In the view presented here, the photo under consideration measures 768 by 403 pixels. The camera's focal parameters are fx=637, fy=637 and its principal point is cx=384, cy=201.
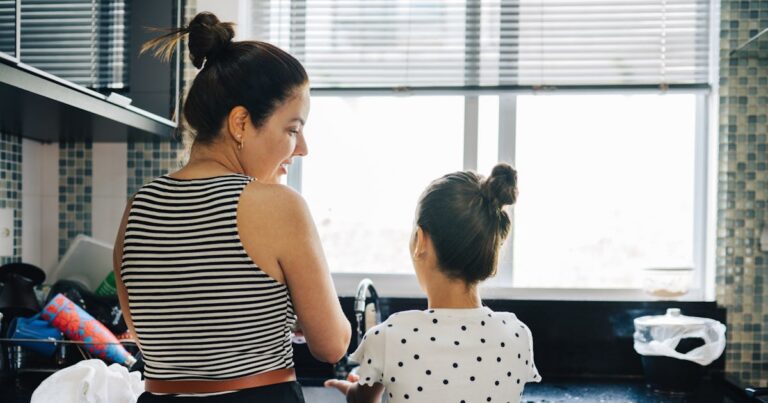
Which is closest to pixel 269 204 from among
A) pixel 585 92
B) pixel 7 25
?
pixel 7 25

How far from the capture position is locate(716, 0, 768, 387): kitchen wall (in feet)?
6.19

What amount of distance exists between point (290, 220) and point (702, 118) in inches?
68.2

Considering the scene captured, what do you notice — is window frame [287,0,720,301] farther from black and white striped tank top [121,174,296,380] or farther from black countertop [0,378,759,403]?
black and white striped tank top [121,174,296,380]

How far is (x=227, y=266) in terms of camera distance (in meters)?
0.79

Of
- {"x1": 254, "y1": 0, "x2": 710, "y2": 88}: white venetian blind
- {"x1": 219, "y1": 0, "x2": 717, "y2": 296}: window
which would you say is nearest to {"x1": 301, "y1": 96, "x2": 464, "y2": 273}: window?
{"x1": 219, "y1": 0, "x2": 717, "y2": 296}: window

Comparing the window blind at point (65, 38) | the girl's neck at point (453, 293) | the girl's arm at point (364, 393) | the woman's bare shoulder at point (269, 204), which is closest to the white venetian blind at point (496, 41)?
the window blind at point (65, 38)

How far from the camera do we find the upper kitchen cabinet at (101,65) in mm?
1662

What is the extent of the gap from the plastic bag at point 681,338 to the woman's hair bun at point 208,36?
141cm

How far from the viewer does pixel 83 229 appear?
2072mm

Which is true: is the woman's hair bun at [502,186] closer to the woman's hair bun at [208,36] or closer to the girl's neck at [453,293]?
the girl's neck at [453,293]

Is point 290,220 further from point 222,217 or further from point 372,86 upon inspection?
point 372,86

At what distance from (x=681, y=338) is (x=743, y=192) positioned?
51 cm

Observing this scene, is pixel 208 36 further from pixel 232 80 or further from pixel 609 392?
pixel 609 392

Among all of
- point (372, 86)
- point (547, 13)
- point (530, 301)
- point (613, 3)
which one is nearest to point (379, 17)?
point (372, 86)
